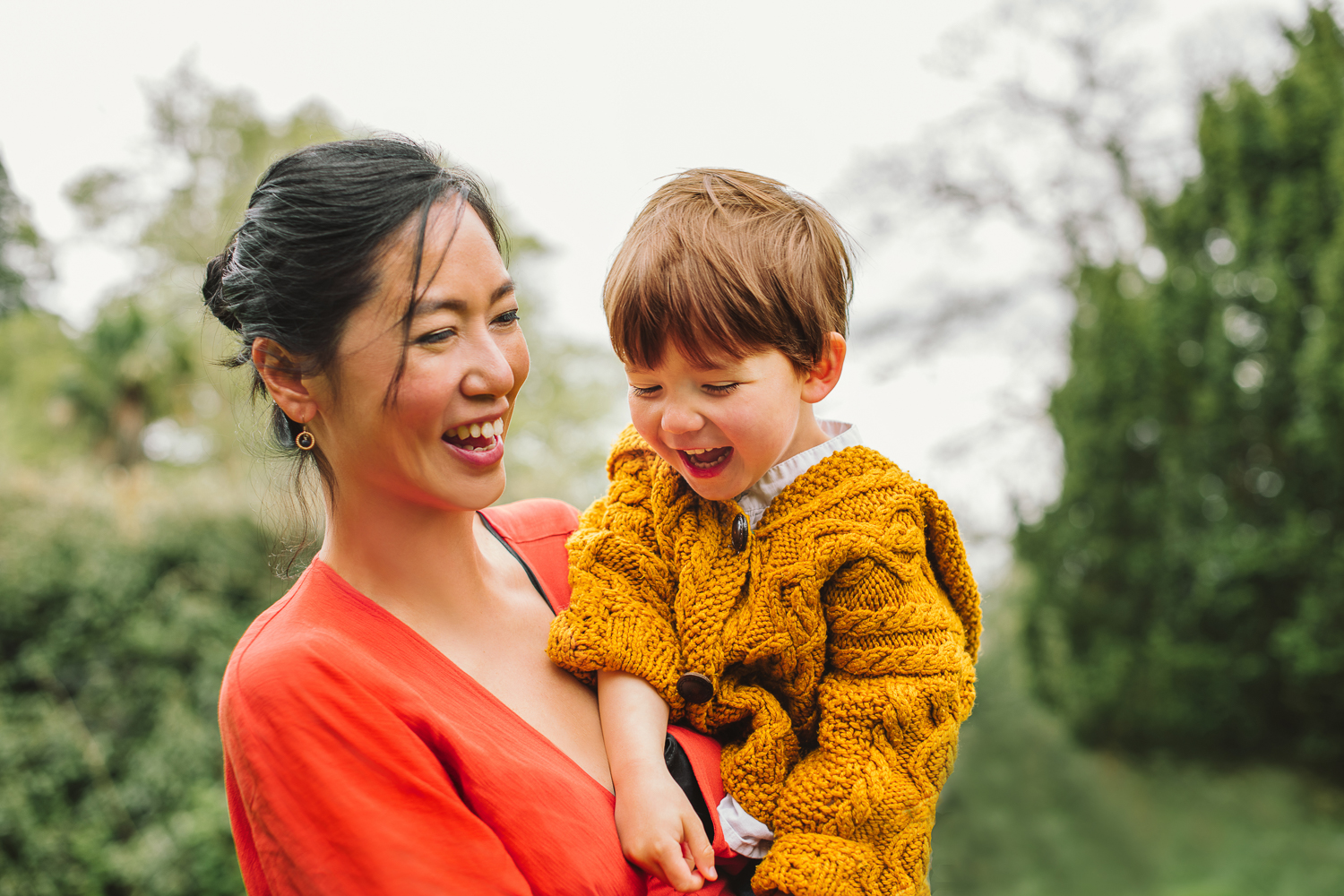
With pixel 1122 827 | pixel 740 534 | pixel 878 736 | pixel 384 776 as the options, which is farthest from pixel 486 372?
pixel 1122 827

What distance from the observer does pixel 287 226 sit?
160cm

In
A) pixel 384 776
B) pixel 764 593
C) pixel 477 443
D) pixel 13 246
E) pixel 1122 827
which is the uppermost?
pixel 477 443

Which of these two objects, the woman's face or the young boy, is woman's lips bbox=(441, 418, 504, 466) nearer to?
the woman's face

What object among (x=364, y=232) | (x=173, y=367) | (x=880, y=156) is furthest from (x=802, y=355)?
(x=173, y=367)

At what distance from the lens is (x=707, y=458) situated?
1.70 meters

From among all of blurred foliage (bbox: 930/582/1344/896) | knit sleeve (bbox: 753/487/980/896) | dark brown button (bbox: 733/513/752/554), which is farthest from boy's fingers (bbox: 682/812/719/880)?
blurred foliage (bbox: 930/582/1344/896)

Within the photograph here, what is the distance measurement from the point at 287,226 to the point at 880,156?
35.0 feet

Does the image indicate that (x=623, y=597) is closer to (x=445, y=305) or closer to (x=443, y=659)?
(x=443, y=659)

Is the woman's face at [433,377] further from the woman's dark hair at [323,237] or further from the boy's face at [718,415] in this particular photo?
the boy's face at [718,415]

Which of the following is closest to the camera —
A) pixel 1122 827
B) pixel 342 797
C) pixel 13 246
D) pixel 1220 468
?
pixel 342 797

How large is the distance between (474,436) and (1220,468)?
22.9ft

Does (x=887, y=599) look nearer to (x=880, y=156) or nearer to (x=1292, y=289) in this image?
(x=1292, y=289)

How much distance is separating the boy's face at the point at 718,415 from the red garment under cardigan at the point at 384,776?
506mm

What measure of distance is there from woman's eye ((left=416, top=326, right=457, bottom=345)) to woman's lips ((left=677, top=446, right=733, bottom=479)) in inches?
17.7
